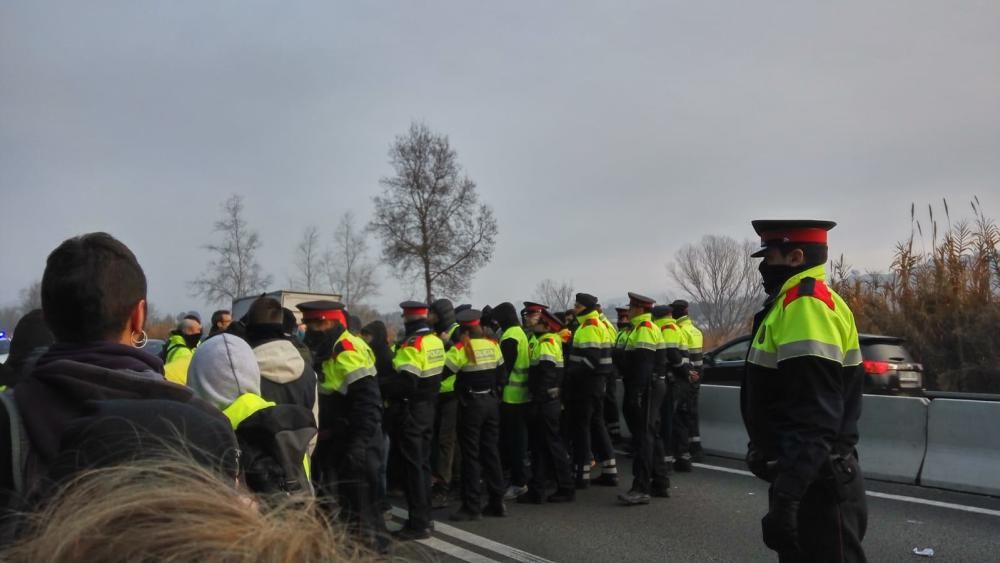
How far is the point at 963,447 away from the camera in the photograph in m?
8.31

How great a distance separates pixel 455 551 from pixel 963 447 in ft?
18.0

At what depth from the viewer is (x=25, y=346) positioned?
4.95 meters

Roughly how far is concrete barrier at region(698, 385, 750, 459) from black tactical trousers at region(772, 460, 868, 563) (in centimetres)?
743

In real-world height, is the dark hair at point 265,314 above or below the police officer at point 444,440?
above

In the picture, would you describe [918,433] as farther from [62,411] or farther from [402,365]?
[62,411]

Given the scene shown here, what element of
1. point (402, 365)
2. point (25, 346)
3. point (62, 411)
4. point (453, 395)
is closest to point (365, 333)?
point (453, 395)

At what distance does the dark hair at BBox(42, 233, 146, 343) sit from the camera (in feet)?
6.23

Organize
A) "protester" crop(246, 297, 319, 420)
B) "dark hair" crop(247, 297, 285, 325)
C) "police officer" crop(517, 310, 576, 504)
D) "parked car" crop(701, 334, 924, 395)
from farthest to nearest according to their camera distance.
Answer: "parked car" crop(701, 334, 924, 395), "police officer" crop(517, 310, 576, 504), "dark hair" crop(247, 297, 285, 325), "protester" crop(246, 297, 319, 420)

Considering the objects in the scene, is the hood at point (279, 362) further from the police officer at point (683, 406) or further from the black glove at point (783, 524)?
the police officer at point (683, 406)

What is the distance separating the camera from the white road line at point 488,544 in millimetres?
6383

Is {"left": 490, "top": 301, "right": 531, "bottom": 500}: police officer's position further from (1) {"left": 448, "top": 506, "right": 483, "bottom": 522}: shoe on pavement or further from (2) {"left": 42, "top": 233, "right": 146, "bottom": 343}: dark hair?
(2) {"left": 42, "top": 233, "right": 146, "bottom": 343}: dark hair

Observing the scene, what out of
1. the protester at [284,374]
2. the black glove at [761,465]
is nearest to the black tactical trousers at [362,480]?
the protester at [284,374]

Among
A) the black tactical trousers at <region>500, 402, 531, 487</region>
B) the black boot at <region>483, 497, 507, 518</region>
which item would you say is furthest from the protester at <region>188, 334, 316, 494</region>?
the black tactical trousers at <region>500, 402, 531, 487</region>

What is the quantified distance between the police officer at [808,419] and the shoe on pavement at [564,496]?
503 centimetres
